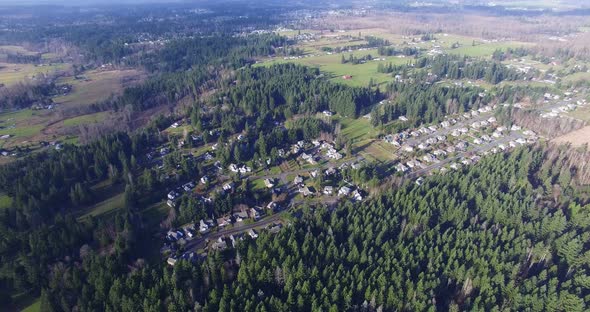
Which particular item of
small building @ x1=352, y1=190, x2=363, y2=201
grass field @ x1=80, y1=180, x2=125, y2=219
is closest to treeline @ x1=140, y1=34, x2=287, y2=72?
grass field @ x1=80, y1=180, x2=125, y2=219

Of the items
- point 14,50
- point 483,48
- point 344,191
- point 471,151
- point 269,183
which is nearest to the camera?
point 344,191

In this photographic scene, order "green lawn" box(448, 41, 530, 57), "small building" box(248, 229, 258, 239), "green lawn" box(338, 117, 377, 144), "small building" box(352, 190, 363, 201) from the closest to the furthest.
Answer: "small building" box(248, 229, 258, 239) < "small building" box(352, 190, 363, 201) < "green lawn" box(338, 117, 377, 144) < "green lawn" box(448, 41, 530, 57)

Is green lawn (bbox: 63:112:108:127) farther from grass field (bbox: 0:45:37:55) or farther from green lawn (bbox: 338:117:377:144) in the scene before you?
grass field (bbox: 0:45:37:55)

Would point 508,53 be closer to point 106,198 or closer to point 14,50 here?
point 106,198

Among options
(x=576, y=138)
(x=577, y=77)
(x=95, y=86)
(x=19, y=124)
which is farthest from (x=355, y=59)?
(x=19, y=124)

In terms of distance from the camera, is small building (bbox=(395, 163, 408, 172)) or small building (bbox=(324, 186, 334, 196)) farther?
small building (bbox=(395, 163, 408, 172))

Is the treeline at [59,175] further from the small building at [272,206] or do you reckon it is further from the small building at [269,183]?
the small building at [272,206]

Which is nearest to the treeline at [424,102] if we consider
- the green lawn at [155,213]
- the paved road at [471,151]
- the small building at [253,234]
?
the paved road at [471,151]
